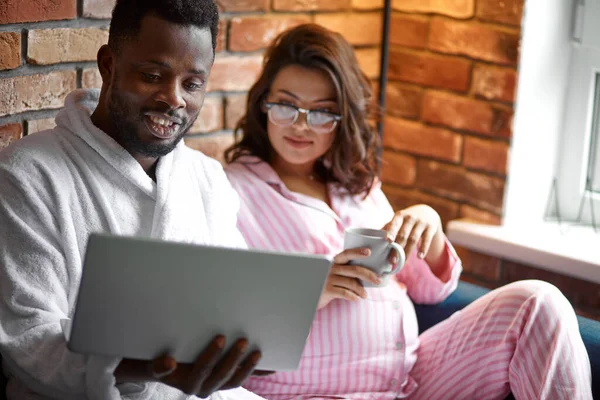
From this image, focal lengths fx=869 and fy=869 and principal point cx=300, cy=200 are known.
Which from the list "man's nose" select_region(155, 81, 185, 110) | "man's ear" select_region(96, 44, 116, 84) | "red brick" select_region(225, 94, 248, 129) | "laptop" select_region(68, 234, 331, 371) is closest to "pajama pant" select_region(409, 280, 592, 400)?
"laptop" select_region(68, 234, 331, 371)

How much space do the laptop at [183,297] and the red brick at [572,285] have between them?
1.22 m

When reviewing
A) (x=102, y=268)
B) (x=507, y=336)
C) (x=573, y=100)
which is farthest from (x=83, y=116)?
(x=573, y=100)

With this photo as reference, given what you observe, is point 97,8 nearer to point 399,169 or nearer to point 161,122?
point 161,122

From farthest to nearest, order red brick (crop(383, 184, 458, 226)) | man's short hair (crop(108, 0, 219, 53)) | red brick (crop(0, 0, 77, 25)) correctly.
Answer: red brick (crop(383, 184, 458, 226)) < red brick (crop(0, 0, 77, 25)) < man's short hair (crop(108, 0, 219, 53))

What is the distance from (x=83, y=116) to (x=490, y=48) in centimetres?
129

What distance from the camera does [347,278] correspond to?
1.83 m

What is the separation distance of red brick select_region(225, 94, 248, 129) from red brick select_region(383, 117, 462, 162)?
0.59m

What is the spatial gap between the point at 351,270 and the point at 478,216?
0.88 meters

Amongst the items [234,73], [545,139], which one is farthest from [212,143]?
[545,139]

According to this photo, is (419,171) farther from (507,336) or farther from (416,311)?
(507,336)

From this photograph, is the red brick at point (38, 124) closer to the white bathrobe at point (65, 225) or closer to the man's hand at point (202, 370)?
the white bathrobe at point (65, 225)

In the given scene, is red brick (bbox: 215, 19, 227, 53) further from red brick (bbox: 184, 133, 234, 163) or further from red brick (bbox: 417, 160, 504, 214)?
red brick (bbox: 417, 160, 504, 214)

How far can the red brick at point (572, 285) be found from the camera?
2348 millimetres

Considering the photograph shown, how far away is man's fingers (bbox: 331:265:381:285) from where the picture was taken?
1.79m
